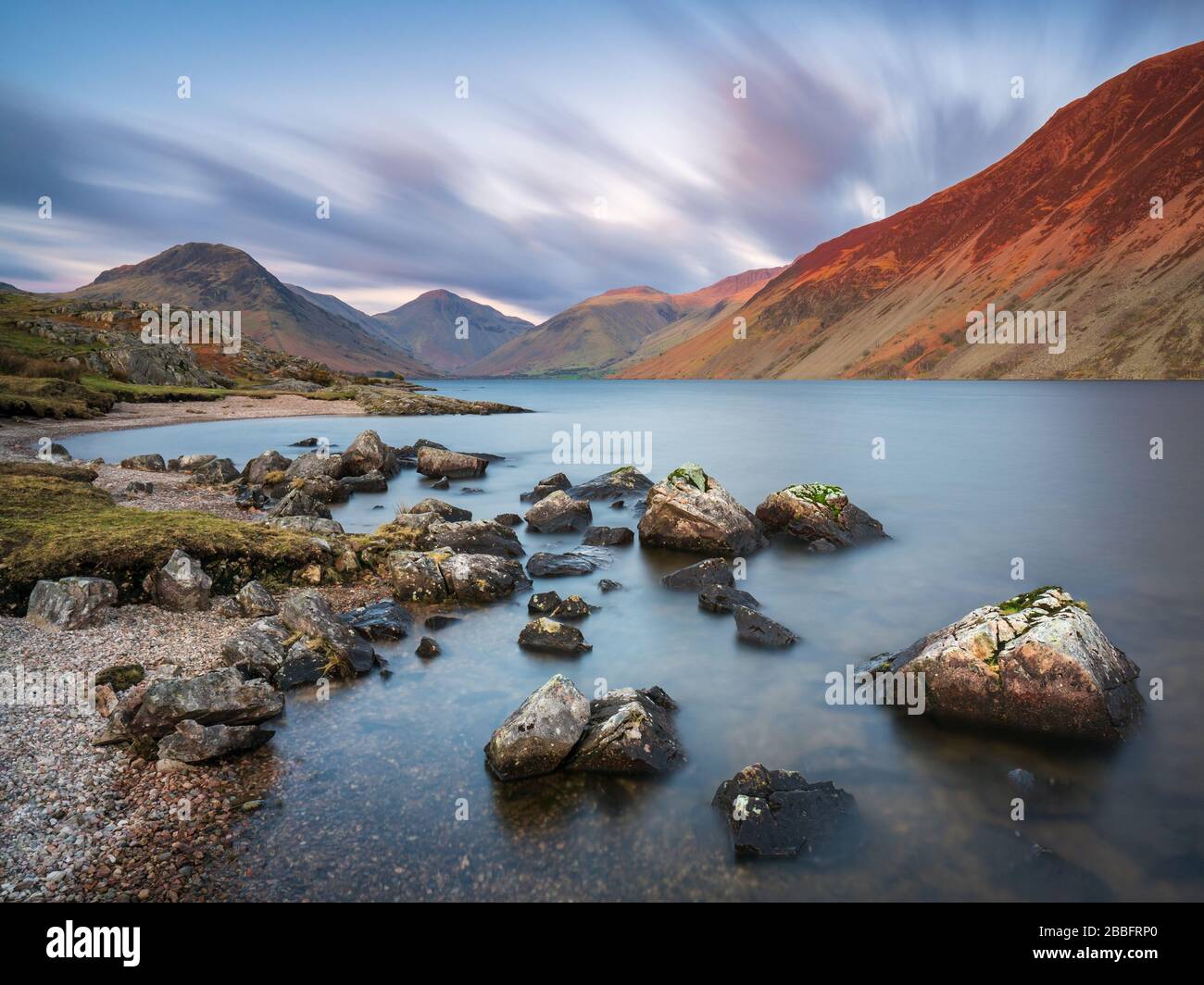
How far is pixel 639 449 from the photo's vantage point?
5644 centimetres

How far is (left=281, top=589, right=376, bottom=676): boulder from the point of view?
11.5 metres

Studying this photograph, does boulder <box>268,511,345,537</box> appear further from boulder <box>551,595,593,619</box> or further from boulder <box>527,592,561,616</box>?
boulder <box>551,595,593,619</box>

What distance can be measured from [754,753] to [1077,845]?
3947 mm

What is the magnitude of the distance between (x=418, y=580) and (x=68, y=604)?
6434 millimetres

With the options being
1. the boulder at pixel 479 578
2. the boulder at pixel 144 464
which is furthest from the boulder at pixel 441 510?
the boulder at pixel 144 464

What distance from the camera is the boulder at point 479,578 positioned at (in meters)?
15.6

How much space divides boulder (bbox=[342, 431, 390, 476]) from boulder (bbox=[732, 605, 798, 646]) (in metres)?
23.8

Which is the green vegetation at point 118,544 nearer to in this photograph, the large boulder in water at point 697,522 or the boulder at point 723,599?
the boulder at point 723,599

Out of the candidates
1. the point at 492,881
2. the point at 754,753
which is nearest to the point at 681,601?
the point at 754,753
